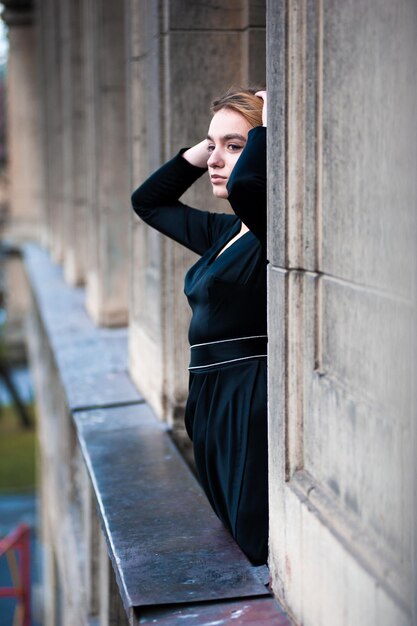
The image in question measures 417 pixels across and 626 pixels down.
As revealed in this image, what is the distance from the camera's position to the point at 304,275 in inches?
119

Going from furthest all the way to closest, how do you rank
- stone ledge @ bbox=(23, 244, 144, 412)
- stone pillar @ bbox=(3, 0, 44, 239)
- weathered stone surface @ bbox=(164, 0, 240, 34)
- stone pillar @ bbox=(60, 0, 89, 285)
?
1. stone pillar @ bbox=(3, 0, 44, 239)
2. stone pillar @ bbox=(60, 0, 89, 285)
3. stone ledge @ bbox=(23, 244, 144, 412)
4. weathered stone surface @ bbox=(164, 0, 240, 34)

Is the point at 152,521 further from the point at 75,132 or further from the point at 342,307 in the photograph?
the point at 75,132

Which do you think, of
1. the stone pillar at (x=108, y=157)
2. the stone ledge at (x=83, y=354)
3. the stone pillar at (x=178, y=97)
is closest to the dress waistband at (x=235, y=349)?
the stone pillar at (x=178, y=97)

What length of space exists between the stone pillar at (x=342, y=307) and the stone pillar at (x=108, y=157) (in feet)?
20.7

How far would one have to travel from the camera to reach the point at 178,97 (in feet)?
18.2

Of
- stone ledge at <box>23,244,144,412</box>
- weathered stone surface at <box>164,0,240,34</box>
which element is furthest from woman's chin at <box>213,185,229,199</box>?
stone ledge at <box>23,244,144,412</box>

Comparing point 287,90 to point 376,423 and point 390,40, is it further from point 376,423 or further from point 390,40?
point 376,423

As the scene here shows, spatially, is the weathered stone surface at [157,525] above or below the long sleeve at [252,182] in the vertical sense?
below

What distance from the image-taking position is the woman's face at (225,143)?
3.68m

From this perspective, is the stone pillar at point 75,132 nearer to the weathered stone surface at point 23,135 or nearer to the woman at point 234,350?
the woman at point 234,350

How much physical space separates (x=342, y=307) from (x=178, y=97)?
3.09 m

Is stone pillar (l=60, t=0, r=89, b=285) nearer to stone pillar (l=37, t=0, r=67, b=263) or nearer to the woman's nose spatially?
stone pillar (l=37, t=0, r=67, b=263)

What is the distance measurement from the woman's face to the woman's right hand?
62 centimetres

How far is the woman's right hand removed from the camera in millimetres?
4383
